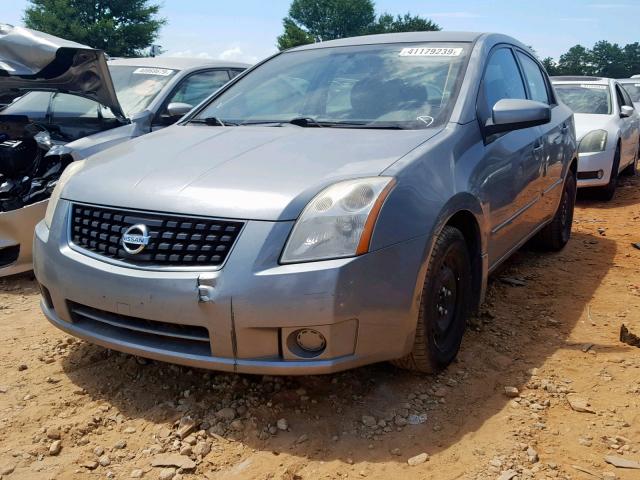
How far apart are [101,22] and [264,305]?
130 ft

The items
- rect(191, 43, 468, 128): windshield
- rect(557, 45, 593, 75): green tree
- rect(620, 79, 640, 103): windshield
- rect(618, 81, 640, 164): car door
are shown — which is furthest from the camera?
rect(557, 45, 593, 75): green tree

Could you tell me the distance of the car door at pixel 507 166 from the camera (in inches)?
132

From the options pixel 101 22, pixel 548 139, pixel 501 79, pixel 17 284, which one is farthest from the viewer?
pixel 101 22

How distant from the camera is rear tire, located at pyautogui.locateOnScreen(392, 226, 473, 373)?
8.82 ft

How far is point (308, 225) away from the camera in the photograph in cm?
239

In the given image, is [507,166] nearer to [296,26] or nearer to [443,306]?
[443,306]

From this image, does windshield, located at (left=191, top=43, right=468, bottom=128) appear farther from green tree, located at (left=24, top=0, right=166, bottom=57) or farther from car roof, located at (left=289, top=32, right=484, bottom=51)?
green tree, located at (left=24, top=0, right=166, bottom=57)

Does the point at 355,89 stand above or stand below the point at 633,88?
above

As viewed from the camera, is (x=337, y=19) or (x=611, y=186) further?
(x=337, y=19)

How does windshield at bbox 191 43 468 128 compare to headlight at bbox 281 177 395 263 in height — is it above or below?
above

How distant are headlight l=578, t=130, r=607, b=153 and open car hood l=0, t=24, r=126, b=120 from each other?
545 centimetres

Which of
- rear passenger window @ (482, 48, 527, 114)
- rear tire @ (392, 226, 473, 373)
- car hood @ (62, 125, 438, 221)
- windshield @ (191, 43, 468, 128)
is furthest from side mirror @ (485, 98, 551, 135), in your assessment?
rear tire @ (392, 226, 473, 373)

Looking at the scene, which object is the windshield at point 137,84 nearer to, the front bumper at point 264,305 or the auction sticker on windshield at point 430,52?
the auction sticker on windshield at point 430,52

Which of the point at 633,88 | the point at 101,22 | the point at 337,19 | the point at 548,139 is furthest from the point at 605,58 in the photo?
the point at 548,139
